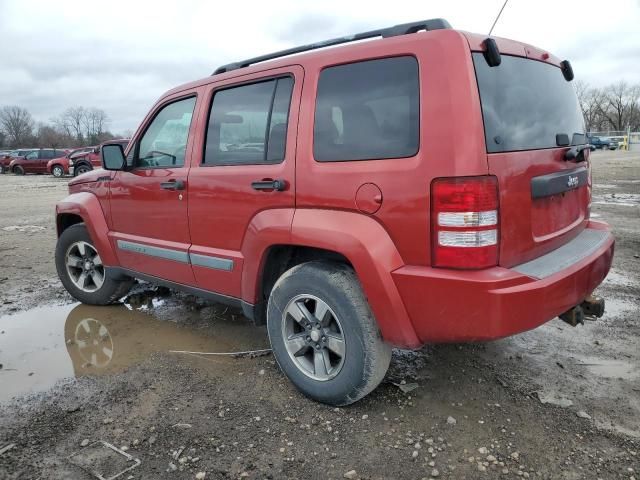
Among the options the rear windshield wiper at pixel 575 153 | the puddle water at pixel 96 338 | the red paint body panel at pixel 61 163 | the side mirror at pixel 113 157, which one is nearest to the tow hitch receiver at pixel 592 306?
the rear windshield wiper at pixel 575 153

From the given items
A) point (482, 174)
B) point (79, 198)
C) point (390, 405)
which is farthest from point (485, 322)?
point (79, 198)

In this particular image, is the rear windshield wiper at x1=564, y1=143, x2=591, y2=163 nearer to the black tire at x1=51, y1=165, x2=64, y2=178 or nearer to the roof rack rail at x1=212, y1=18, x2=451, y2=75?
the roof rack rail at x1=212, y1=18, x2=451, y2=75

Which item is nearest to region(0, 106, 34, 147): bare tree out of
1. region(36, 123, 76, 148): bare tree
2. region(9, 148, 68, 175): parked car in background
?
region(36, 123, 76, 148): bare tree

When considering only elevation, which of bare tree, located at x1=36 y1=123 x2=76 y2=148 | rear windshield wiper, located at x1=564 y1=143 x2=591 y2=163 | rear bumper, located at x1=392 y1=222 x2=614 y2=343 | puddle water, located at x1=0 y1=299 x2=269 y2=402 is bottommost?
puddle water, located at x1=0 y1=299 x2=269 y2=402

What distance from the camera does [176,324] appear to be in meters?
4.30

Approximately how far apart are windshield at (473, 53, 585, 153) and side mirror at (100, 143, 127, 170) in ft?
9.36

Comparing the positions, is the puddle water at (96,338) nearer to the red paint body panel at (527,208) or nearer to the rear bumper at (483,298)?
the rear bumper at (483,298)

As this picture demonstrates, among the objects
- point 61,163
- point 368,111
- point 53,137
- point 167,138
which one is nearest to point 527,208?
point 368,111

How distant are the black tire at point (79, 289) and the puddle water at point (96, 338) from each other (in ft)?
0.36

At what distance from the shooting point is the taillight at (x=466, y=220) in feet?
7.41

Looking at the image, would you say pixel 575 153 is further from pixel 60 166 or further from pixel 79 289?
pixel 60 166

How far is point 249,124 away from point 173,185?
30.7 inches

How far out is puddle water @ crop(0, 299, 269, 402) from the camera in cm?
350

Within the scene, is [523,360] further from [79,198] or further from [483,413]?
[79,198]
